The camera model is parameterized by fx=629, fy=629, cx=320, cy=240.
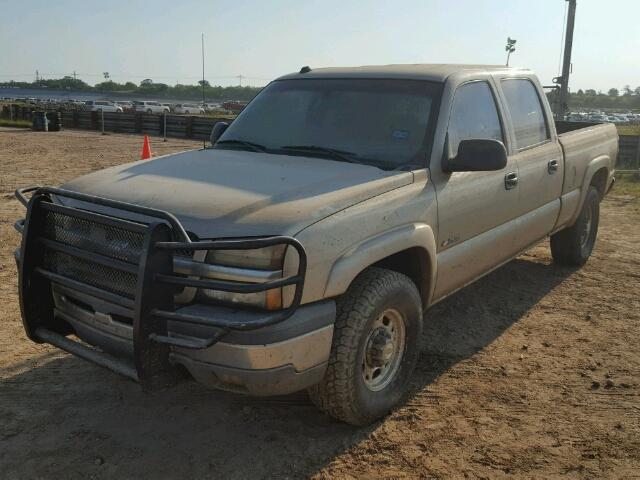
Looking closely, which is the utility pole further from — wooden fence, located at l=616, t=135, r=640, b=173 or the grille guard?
the grille guard

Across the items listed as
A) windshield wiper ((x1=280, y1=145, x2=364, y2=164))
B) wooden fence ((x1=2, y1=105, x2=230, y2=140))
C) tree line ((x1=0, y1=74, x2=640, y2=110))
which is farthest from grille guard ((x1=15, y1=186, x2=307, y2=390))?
tree line ((x1=0, y1=74, x2=640, y2=110))

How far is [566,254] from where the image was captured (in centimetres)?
646

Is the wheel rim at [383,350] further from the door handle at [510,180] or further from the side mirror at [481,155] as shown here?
the door handle at [510,180]

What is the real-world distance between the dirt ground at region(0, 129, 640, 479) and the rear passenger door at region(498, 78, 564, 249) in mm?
823

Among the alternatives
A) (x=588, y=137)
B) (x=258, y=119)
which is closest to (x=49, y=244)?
(x=258, y=119)

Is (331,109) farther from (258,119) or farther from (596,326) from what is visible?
(596,326)

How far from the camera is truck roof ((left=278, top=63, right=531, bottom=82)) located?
13.5 ft

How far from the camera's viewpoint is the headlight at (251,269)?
A: 8.78 ft

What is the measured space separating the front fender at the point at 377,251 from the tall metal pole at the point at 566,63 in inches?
525

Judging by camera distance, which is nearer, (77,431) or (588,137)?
(77,431)

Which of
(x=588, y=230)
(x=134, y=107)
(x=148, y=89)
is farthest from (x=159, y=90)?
(x=588, y=230)

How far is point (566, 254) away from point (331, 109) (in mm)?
3534

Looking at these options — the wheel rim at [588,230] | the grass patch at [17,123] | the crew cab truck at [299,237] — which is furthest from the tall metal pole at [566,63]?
the grass patch at [17,123]

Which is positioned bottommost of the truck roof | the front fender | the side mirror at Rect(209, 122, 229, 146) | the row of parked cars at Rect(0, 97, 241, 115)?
the front fender
